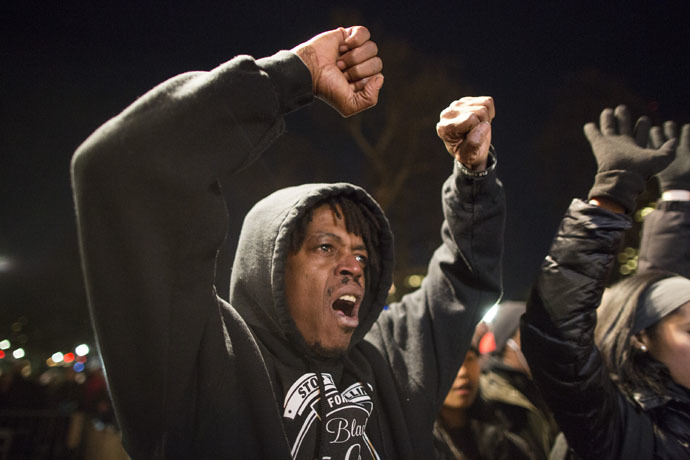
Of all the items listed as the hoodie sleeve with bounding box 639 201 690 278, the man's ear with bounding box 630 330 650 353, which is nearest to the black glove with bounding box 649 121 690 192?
the hoodie sleeve with bounding box 639 201 690 278

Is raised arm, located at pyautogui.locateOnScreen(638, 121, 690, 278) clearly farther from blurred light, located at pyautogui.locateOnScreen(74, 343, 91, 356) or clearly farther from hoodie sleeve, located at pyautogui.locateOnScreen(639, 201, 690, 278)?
blurred light, located at pyautogui.locateOnScreen(74, 343, 91, 356)

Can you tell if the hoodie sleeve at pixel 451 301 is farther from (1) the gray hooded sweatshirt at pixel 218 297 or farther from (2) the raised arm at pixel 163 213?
(2) the raised arm at pixel 163 213

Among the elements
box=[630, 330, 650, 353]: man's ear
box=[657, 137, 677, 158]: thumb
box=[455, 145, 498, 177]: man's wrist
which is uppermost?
box=[657, 137, 677, 158]: thumb

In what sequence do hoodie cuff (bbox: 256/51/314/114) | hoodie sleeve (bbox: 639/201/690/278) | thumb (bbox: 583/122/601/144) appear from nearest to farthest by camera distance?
1. hoodie cuff (bbox: 256/51/314/114)
2. thumb (bbox: 583/122/601/144)
3. hoodie sleeve (bbox: 639/201/690/278)

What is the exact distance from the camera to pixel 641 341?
2.28 m

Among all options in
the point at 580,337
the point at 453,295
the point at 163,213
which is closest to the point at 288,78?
the point at 163,213

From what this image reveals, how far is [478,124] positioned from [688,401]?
1642mm

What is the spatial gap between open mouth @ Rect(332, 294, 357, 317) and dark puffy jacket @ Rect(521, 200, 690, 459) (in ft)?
2.60

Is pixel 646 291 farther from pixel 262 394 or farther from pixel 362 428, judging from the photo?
pixel 262 394

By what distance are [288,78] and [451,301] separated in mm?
1351

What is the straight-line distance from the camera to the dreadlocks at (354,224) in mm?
2025

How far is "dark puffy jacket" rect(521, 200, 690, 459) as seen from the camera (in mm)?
1853

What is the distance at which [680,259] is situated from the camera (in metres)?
2.65

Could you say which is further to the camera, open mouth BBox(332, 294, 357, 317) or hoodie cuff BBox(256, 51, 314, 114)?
open mouth BBox(332, 294, 357, 317)
